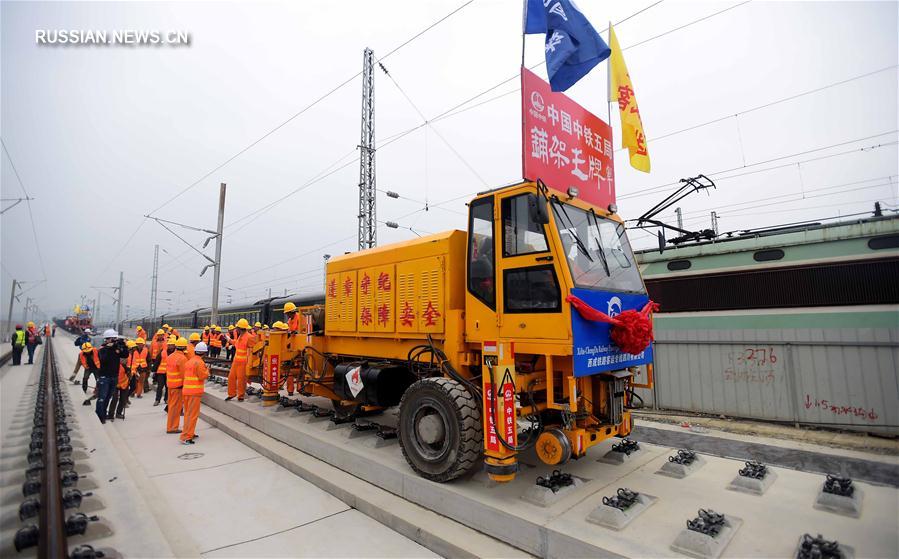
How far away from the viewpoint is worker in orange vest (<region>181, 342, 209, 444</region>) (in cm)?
765

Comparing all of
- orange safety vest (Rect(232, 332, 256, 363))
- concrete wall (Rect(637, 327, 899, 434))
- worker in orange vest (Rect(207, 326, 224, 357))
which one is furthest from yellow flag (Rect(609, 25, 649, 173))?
worker in orange vest (Rect(207, 326, 224, 357))

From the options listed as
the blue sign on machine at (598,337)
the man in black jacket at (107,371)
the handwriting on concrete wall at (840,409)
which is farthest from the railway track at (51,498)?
the handwriting on concrete wall at (840,409)

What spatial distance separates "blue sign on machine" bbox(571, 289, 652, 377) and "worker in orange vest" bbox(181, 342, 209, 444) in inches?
266

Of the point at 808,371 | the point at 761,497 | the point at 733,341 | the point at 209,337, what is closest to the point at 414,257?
the point at 761,497

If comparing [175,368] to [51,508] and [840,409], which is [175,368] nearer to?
[51,508]

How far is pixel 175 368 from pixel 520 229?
7.10 meters

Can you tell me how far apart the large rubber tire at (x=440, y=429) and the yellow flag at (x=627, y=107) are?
5397 millimetres

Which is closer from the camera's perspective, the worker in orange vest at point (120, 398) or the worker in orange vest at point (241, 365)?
the worker in orange vest at point (120, 398)

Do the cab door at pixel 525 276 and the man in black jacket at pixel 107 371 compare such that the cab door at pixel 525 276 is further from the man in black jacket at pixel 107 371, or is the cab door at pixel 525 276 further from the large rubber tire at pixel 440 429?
the man in black jacket at pixel 107 371

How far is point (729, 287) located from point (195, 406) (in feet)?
35.1

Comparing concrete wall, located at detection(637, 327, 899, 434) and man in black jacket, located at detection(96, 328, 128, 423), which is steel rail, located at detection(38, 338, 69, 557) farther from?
concrete wall, located at detection(637, 327, 899, 434)

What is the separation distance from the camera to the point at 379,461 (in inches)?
211

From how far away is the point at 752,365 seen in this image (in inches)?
308

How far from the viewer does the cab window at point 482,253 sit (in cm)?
507
